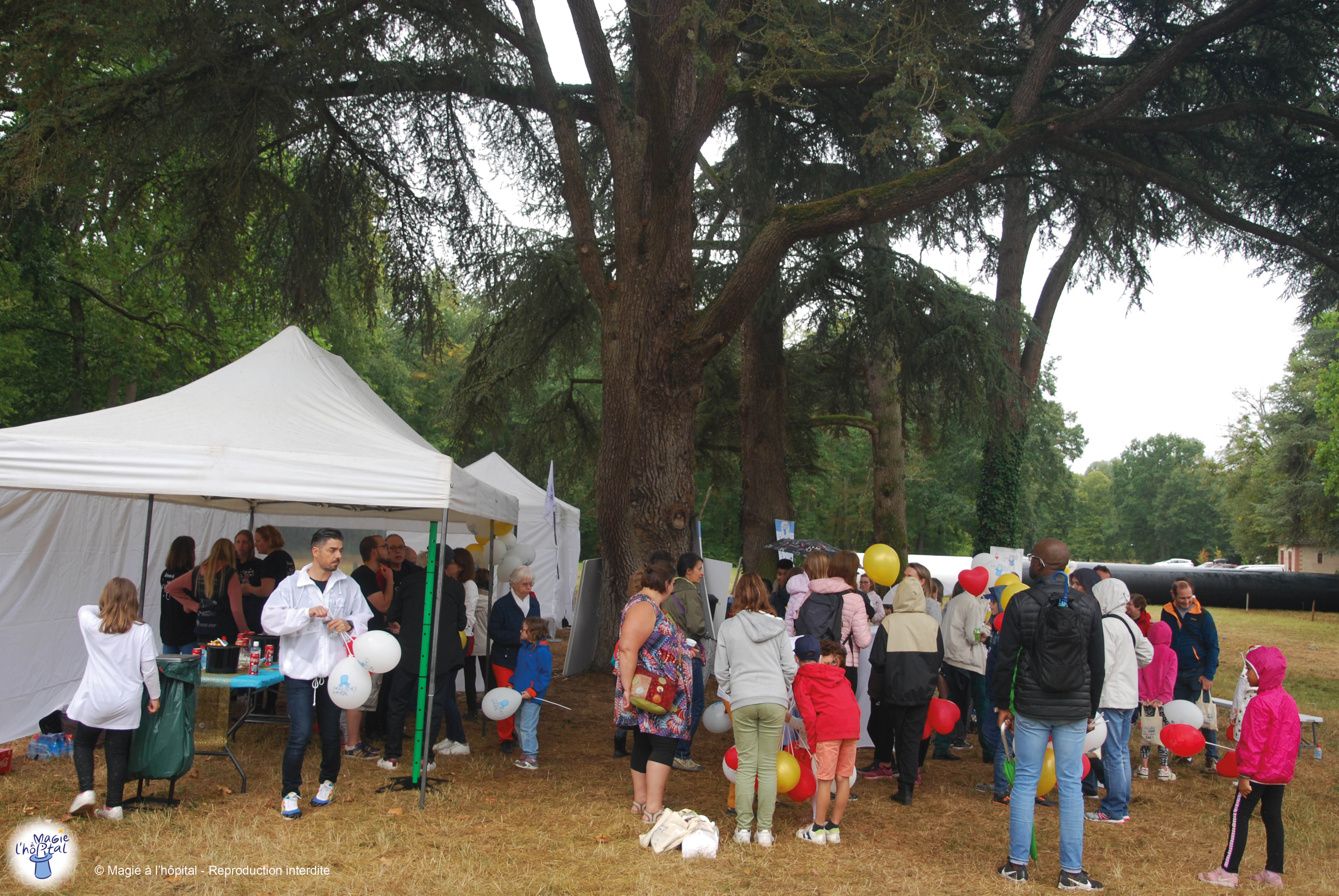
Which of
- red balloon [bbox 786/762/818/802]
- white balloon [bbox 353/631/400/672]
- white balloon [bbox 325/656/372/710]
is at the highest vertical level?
Result: white balloon [bbox 353/631/400/672]

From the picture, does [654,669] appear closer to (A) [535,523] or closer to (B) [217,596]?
→ (B) [217,596]

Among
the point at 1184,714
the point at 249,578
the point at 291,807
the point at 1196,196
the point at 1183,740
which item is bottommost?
the point at 291,807

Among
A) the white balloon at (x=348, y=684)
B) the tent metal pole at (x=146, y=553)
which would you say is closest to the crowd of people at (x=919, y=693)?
the white balloon at (x=348, y=684)

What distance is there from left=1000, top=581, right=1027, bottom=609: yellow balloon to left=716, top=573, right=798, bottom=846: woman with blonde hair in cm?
338

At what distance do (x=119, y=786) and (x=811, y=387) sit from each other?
1205cm

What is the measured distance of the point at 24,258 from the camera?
11.9 m

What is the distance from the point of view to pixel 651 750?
5.16 m

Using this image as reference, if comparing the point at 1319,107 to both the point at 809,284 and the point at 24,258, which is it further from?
the point at 24,258

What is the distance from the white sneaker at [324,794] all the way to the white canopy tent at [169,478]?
1.65 metres

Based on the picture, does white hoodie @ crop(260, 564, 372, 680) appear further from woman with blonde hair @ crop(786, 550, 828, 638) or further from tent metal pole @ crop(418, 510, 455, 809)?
woman with blonde hair @ crop(786, 550, 828, 638)

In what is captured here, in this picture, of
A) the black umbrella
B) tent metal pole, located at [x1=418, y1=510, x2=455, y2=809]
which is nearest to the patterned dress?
tent metal pole, located at [x1=418, y1=510, x2=455, y2=809]

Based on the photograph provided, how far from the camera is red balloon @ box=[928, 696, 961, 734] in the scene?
6.41 meters

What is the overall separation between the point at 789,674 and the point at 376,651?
2305 millimetres

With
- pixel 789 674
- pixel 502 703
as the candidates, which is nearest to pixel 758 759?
pixel 789 674
